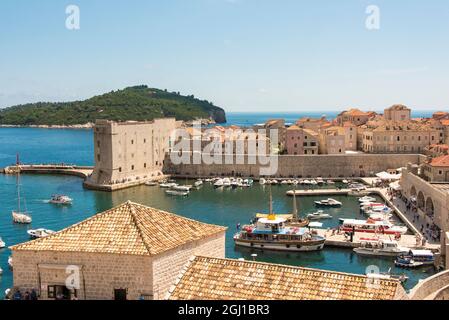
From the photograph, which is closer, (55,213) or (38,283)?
(38,283)

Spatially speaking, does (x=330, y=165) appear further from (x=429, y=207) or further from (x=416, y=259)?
(x=416, y=259)

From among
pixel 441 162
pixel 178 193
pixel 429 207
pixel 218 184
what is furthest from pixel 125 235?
pixel 218 184

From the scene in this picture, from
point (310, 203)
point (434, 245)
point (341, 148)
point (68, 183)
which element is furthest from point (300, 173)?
point (434, 245)

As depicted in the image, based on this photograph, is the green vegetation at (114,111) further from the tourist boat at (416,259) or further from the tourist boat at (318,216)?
the tourist boat at (416,259)

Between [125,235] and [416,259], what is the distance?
15546 mm

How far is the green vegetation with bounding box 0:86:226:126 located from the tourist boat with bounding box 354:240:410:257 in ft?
377

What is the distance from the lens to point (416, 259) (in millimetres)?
21312

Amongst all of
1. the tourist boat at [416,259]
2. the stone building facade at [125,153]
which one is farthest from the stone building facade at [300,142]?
the tourist boat at [416,259]

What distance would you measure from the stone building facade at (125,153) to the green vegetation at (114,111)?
285 feet

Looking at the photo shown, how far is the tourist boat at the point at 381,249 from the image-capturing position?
2281cm

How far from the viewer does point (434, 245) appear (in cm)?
2309

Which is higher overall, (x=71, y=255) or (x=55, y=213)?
(x=71, y=255)
